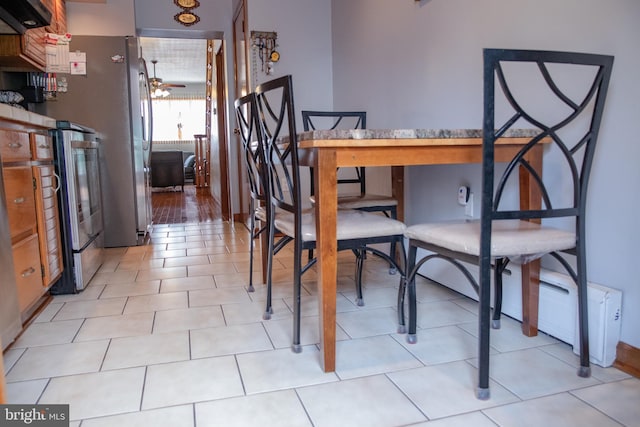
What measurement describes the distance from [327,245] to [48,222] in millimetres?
1495

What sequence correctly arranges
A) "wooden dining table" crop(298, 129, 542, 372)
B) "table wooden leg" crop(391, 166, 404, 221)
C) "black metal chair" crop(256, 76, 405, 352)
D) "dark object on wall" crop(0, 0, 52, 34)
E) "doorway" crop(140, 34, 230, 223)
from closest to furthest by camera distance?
"wooden dining table" crop(298, 129, 542, 372) < "black metal chair" crop(256, 76, 405, 352) < "dark object on wall" crop(0, 0, 52, 34) < "table wooden leg" crop(391, 166, 404, 221) < "doorway" crop(140, 34, 230, 223)

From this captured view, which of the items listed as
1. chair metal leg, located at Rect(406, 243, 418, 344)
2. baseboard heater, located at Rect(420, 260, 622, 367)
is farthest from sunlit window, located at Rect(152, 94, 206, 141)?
chair metal leg, located at Rect(406, 243, 418, 344)

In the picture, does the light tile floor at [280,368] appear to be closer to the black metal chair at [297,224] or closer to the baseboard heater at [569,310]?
the baseboard heater at [569,310]

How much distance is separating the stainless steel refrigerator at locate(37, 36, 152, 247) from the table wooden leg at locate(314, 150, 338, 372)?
254 cm

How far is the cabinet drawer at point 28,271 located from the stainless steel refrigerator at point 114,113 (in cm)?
151

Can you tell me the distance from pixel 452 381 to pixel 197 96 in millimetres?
11051

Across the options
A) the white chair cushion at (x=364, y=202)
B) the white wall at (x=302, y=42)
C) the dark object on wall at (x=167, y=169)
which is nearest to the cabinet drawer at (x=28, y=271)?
the white chair cushion at (x=364, y=202)

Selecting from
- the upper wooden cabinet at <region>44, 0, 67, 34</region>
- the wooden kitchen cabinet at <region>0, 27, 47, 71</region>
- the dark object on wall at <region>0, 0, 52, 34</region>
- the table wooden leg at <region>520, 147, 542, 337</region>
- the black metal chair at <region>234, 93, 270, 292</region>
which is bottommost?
the table wooden leg at <region>520, 147, 542, 337</region>

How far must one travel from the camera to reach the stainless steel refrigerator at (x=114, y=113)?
3.37 metres

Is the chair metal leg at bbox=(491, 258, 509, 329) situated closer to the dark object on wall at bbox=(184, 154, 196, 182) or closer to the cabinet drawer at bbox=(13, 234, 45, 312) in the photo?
the cabinet drawer at bbox=(13, 234, 45, 312)

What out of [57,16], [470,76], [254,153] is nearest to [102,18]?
[57,16]

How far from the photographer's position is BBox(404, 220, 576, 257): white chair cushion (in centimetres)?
133

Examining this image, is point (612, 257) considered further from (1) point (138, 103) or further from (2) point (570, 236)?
(1) point (138, 103)

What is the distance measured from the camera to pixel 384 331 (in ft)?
5.99
